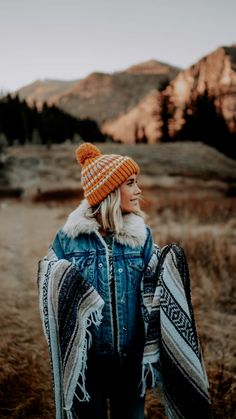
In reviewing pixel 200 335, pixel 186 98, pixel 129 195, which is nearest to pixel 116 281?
pixel 129 195

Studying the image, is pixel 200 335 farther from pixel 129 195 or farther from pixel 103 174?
pixel 103 174

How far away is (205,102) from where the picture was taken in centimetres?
4441

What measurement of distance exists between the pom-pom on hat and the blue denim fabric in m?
0.26

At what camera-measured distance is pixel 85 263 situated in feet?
6.39

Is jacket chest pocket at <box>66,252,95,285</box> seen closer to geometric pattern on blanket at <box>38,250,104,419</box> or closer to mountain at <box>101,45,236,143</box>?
geometric pattern on blanket at <box>38,250,104,419</box>

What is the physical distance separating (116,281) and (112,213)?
16.2 inches

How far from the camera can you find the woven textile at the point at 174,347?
1812 mm

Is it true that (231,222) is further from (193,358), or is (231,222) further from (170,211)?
(193,358)

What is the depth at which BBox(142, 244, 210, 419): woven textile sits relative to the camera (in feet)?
5.94

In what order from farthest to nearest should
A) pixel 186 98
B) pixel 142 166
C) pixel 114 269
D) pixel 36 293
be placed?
pixel 186 98 < pixel 142 166 < pixel 36 293 < pixel 114 269

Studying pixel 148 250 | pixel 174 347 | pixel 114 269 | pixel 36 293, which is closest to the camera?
pixel 174 347

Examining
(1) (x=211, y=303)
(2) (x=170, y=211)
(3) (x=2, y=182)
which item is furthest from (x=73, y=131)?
(1) (x=211, y=303)

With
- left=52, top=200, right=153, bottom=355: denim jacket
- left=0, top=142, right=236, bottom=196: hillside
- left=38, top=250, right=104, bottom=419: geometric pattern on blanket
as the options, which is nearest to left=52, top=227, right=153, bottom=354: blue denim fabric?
left=52, top=200, right=153, bottom=355: denim jacket

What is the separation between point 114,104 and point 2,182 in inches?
7101
